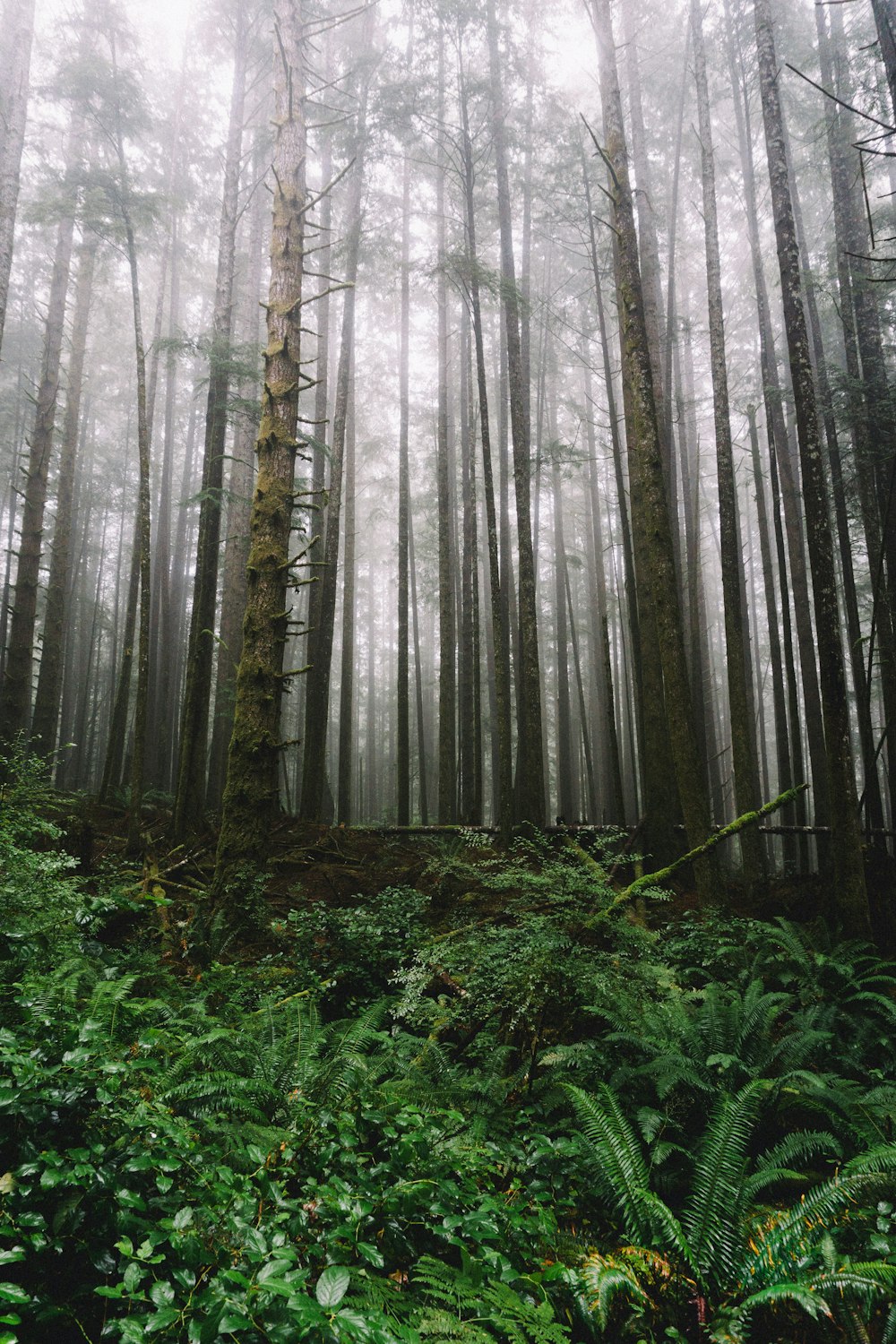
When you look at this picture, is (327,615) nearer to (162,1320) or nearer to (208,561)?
(208,561)

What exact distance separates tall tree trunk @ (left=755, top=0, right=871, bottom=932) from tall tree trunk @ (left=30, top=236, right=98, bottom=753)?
1129cm

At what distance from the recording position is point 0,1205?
149cm

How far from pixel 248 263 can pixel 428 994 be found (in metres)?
14.8

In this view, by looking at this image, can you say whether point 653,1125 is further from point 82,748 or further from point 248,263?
point 82,748

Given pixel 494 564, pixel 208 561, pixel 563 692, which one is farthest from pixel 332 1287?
pixel 563 692

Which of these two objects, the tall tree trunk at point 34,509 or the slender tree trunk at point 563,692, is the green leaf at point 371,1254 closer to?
the tall tree trunk at point 34,509

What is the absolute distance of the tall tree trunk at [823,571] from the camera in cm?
511

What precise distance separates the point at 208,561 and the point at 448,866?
4.60m

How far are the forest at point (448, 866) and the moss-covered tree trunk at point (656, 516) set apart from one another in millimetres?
38

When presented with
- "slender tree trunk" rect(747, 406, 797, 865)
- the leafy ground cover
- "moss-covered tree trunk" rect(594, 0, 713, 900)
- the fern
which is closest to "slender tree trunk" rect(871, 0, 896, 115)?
"moss-covered tree trunk" rect(594, 0, 713, 900)

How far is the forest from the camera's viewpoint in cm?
178

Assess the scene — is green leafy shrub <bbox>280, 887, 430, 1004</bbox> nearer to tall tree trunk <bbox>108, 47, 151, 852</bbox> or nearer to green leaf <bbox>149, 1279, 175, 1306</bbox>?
green leaf <bbox>149, 1279, 175, 1306</bbox>

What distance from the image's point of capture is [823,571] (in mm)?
5328

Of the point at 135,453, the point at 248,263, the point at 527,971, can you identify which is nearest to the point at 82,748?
the point at 135,453
